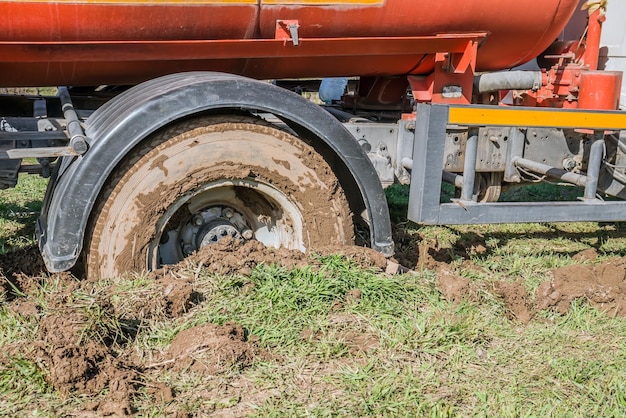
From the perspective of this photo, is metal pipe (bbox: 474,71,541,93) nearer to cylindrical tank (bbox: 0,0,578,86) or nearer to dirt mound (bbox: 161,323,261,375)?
cylindrical tank (bbox: 0,0,578,86)

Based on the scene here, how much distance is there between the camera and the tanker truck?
10.5 feet

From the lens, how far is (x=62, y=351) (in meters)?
2.62

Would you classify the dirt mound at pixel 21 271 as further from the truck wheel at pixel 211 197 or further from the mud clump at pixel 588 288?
the mud clump at pixel 588 288

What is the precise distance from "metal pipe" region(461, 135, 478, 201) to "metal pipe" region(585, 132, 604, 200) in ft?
2.41

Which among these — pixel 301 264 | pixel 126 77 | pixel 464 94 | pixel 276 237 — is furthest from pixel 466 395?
pixel 126 77

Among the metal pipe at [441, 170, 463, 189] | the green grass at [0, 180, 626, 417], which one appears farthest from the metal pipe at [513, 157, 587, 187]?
the green grass at [0, 180, 626, 417]

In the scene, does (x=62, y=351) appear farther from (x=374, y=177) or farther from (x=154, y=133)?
(x=374, y=177)

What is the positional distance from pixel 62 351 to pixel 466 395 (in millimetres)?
1603

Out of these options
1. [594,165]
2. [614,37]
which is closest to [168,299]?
[594,165]

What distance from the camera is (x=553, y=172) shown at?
13.5ft

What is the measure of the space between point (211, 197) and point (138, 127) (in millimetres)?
643

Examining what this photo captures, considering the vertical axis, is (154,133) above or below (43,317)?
above

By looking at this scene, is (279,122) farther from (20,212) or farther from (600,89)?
(20,212)

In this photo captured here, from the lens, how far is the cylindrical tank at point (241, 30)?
3.24 m
